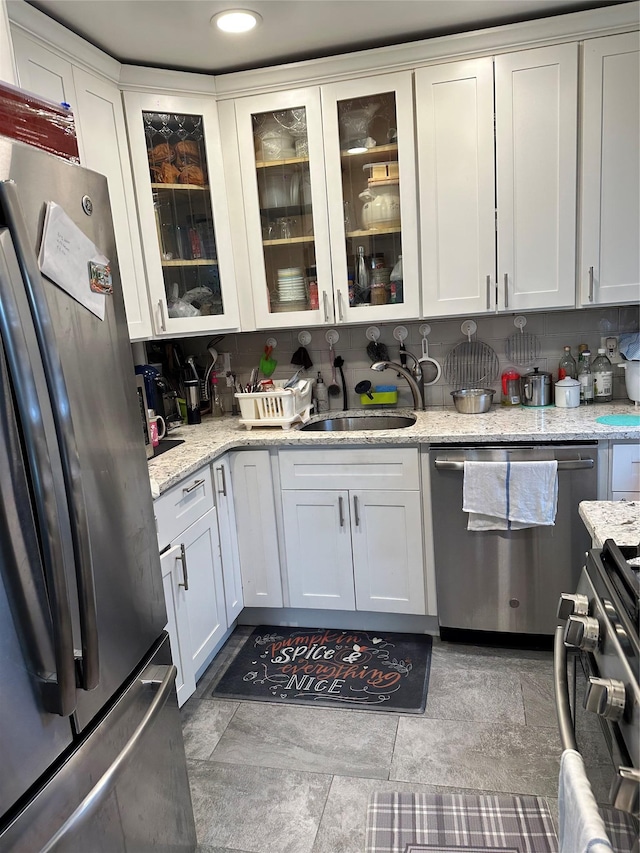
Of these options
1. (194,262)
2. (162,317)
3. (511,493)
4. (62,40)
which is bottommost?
(511,493)

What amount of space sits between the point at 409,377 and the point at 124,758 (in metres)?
2.07

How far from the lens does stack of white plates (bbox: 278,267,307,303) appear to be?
2.78 m

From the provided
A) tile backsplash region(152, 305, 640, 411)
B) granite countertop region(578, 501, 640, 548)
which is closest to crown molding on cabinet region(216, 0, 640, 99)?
tile backsplash region(152, 305, 640, 411)

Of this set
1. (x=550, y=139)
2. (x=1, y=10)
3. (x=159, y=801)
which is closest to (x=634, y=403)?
(x=550, y=139)

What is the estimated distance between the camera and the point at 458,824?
5.50 ft

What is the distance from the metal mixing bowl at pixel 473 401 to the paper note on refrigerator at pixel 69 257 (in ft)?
5.99

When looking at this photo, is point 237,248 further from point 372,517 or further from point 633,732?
point 633,732

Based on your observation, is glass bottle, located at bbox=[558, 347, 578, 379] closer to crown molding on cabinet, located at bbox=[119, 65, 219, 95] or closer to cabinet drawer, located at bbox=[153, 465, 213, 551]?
cabinet drawer, located at bbox=[153, 465, 213, 551]

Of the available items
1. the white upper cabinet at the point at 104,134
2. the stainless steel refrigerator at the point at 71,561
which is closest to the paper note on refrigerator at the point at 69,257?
the stainless steel refrigerator at the point at 71,561

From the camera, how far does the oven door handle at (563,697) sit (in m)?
0.95

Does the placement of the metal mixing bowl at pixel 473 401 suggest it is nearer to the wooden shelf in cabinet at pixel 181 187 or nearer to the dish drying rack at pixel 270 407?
the dish drying rack at pixel 270 407

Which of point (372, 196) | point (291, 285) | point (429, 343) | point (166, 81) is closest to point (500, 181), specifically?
point (372, 196)

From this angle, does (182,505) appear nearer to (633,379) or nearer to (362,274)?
(362,274)

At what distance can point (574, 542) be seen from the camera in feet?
7.58
